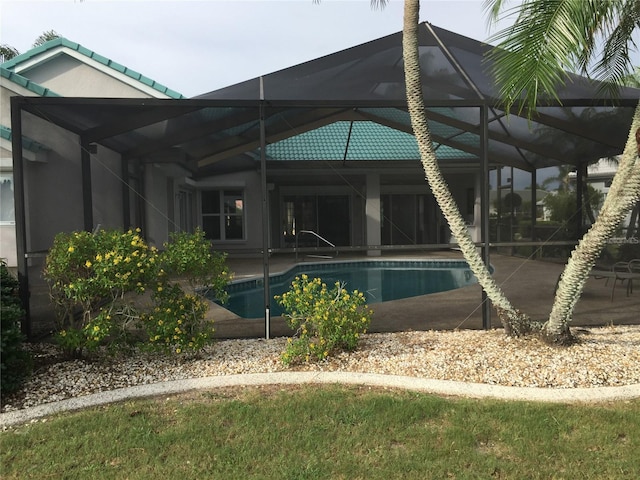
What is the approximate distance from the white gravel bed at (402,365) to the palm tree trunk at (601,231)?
0.33 m

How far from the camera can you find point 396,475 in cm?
276

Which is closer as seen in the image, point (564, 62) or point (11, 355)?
point (11, 355)

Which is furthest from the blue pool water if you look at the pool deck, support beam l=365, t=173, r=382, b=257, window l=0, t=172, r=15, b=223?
window l=0, t=172, r=15, b=223

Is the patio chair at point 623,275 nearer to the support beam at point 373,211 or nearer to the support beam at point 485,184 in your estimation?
the support beam at point 485,184

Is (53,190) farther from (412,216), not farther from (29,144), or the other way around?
(412,216)

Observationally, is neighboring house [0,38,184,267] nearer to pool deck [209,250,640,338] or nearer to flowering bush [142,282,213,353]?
pool deck [209,250,640,338]

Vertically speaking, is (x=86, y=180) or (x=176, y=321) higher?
(x=86, y=180)

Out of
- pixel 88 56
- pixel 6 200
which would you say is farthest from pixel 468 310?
pixel 88 56

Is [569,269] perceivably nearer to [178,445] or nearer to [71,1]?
[178,445]

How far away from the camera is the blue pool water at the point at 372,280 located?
32.6 ft

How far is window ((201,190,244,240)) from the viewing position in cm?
1709

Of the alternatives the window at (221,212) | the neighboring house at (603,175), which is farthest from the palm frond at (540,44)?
the window at (221,212)

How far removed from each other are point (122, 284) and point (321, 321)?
6.33 ft

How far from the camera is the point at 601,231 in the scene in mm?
4574
